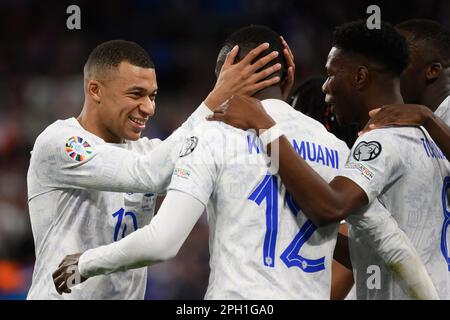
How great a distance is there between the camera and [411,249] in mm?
3584

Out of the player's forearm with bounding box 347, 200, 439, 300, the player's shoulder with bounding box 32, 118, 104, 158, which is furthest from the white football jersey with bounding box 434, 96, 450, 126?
the player's shoulder with bounding box 32, 118, 104, 158

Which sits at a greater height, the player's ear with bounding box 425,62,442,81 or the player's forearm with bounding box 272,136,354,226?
the player's ear with bounding box 425,62,442,81

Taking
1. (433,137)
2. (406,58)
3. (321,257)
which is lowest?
(321,257)

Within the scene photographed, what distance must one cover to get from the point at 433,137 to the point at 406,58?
0.42m

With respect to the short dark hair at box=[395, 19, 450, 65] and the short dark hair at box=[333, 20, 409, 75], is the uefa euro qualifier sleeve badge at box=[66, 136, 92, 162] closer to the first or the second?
the short dark hair at box=[333, 20, 409, 75]

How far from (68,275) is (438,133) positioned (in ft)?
5.98

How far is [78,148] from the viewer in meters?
4.16

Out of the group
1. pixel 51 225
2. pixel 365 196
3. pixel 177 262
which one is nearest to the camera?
pixel 365 196

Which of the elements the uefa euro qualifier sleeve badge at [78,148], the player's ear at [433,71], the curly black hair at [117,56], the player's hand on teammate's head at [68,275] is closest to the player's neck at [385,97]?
the player's ear at [433,71]

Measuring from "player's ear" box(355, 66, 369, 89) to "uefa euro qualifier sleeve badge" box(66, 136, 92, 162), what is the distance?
137cm

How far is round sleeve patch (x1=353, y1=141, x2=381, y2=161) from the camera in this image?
363 centimetres

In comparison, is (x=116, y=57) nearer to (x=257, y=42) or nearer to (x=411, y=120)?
(x=257, y=42)

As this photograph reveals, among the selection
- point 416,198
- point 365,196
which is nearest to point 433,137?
point 416,198
